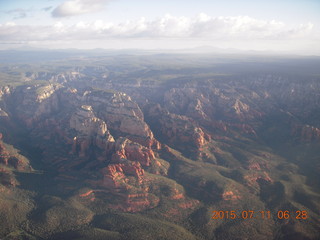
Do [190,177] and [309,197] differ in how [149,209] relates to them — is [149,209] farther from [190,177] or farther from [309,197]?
[309,197]

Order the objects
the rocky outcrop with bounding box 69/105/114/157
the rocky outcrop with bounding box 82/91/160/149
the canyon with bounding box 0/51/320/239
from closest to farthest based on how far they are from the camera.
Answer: the canyon with bounding box 0/51/320/239
the rocky outcrop with bounding box 69/105/114/157
the rocky outcrop with bounding box 82/91/160/149

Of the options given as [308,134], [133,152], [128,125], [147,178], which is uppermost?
[128,125]

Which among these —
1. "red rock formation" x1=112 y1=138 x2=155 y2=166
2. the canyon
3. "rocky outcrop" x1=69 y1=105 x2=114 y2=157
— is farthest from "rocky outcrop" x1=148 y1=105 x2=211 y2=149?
"rocky outcrop" x1=69 y1=105 x2=114 y2=157

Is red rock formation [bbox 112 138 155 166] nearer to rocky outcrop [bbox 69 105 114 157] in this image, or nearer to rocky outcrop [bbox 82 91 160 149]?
rocky outcrop [bbox 69 105 114 157]

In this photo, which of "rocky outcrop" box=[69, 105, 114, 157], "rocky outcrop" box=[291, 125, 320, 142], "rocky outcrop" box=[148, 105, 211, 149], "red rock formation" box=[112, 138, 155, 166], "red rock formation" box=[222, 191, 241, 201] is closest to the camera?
"red rock formation" box=[222, 191, 241, 201]

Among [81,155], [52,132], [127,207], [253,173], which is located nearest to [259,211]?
[253,173]

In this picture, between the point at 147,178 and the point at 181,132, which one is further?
the point at 181,132

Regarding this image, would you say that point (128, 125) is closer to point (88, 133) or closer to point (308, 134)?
point (88, 133)

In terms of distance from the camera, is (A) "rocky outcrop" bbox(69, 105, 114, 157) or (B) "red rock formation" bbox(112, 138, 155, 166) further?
(A) "rocky outcrop" bbox(69, 105, 114, 157)
